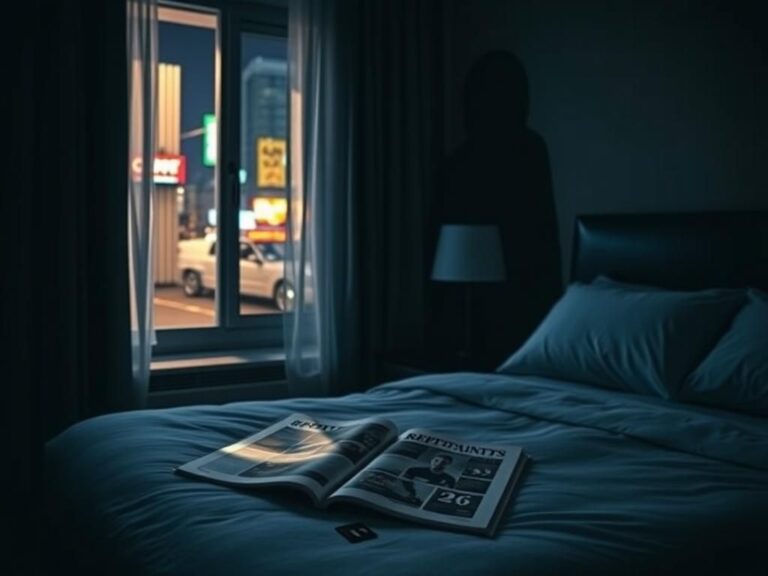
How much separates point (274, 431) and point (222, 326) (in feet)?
6.24

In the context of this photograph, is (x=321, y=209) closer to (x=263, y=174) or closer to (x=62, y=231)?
(x=263, y=174)

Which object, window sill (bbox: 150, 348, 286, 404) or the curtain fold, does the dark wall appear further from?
window sill (bbox: 150, 348, 286, 404)

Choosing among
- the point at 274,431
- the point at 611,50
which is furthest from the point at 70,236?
the point at 611,50

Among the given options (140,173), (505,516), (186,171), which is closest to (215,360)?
(140,173)

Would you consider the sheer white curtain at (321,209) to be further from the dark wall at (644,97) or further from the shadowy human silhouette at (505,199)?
the dark wall at (644,97)

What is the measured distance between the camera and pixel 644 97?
3.08 meters

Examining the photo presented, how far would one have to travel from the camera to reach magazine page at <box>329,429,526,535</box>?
1310 mm

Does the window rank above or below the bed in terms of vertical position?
above

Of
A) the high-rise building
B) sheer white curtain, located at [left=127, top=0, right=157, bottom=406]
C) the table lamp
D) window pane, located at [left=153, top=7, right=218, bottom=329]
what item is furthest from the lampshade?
sheer white curtain, located at [left=127, top=0, right=157, bottom=406]

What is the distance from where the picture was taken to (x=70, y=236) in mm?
2887

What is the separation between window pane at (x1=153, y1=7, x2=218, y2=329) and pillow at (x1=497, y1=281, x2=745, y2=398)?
165 centimetres

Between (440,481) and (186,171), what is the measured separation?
3057mm

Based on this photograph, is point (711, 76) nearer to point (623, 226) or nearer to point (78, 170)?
point (623, 226)

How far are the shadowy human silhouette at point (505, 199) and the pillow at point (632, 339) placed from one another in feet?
3.03
